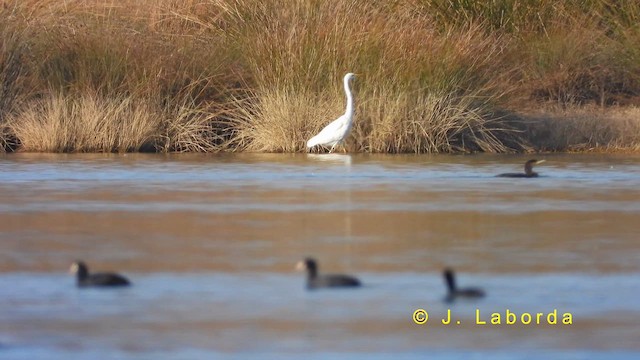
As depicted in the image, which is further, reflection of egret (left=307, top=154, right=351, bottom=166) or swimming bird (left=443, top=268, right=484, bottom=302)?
reflection of egret (left=307, top=154, right=351, bottom=166)

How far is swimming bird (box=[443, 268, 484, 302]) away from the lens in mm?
7273

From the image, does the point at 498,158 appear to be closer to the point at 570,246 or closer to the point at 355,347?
the point at 570,246

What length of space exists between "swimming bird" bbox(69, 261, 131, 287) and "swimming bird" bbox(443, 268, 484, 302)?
5.94 ft

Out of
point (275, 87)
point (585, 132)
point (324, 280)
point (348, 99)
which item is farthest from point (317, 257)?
point (585, 132)

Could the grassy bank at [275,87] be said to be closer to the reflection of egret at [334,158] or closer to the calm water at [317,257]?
the reflection of egret at [334,158]

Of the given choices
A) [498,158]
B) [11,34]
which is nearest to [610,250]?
[498,158]

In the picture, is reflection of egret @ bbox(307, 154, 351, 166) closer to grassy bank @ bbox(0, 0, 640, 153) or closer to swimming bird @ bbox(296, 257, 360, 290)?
grassy bank @ bbox(0, 0, 640, 153)

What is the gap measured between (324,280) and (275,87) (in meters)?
10.8

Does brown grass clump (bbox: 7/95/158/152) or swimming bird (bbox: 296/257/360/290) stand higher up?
brown grass clump (bbox: 7/95/158/152)

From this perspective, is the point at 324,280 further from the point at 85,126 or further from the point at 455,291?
the point at 85,126

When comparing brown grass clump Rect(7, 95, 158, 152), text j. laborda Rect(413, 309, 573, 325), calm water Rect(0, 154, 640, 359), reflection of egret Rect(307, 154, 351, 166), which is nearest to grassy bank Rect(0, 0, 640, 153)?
brown grass clump Rect(7, 95, 158, 152)

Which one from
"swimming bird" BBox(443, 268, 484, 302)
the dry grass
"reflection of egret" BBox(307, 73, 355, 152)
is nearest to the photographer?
"swimming bird" BBox(443, 268, 484, 302)

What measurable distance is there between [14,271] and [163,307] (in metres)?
1.50

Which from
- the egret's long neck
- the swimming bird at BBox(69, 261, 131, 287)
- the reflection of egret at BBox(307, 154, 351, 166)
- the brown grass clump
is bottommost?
the swimming bird at BBox(69, 261, 131, 287)
